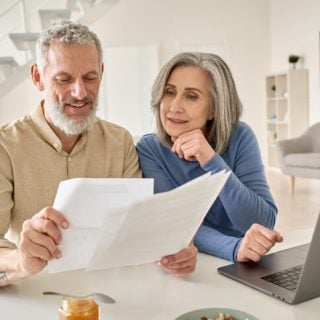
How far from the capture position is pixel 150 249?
971mm

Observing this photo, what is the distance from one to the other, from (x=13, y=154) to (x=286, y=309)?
89 cm

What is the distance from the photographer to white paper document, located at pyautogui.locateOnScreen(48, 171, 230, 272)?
0.84m

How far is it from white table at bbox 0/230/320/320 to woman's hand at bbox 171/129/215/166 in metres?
0.37

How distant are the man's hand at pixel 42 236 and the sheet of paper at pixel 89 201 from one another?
1 cm

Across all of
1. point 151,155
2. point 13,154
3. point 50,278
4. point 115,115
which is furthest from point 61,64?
point 115,115

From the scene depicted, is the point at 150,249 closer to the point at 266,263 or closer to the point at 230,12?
the point at 266,263

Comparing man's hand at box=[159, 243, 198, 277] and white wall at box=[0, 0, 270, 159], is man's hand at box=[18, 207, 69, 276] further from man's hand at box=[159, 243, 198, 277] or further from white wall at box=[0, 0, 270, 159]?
white wall at box=[0, 0, 270, 159]

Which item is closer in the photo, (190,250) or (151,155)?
(190,250)

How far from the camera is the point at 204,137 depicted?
5.13 ft

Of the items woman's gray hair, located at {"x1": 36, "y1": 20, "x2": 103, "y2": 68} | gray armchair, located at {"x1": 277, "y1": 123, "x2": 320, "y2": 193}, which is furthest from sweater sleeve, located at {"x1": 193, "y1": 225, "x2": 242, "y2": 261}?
gray armchair, located at {"x1": 277, "y1": 123, "x2": 320, "y2": 193}

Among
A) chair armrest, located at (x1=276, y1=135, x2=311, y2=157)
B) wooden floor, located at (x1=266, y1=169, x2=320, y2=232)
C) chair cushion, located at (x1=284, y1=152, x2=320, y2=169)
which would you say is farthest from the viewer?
chair armrest, located at (x1=276, y1=135, x2=311, y2=157)

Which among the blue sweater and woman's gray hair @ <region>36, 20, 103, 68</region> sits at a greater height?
woman's gray hair @ <region>36, 20, 103, 68</region>

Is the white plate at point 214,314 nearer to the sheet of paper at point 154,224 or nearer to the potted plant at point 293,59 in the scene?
the sheet of paper at point 154,224

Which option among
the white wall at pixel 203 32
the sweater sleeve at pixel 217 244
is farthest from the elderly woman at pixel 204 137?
the white wall at pixel 203 32
